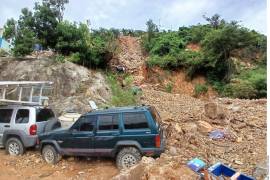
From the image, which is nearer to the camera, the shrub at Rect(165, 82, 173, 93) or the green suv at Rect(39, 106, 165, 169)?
the green suv at Rect(39, 106, 165, 169)

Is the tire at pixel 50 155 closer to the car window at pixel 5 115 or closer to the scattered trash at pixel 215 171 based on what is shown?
the car window at pixel 5 115

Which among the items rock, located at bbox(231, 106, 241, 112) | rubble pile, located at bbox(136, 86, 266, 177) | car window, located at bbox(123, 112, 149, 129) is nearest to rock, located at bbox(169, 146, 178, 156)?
rubble pile, located at bbox(136, 86, 266, 177)

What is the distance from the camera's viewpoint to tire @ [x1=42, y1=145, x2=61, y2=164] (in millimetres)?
10078

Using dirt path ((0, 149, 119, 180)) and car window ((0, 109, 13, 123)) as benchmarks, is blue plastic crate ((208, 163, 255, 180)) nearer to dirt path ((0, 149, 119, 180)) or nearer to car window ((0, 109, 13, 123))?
dirt path ((0, 149, 119, 180))

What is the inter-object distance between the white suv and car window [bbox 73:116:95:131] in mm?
1578

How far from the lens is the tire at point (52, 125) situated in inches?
431

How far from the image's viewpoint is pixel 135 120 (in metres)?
9.04

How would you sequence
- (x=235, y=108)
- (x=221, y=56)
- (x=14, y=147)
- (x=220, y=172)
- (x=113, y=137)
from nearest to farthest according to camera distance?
(x=220, y=172), (x=113, y=137), (x=14, y=147), (x=235, y=108), (x=221, y=56)

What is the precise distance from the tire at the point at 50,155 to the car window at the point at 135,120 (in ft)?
7.80

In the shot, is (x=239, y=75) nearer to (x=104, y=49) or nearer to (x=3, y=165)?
(x=104, y=49)

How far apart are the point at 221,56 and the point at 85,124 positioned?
2055cm

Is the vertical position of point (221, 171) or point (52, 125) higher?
point (52, 125)

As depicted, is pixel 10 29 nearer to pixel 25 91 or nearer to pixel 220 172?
pixel 25 91

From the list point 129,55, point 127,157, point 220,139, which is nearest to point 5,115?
point 127,157
